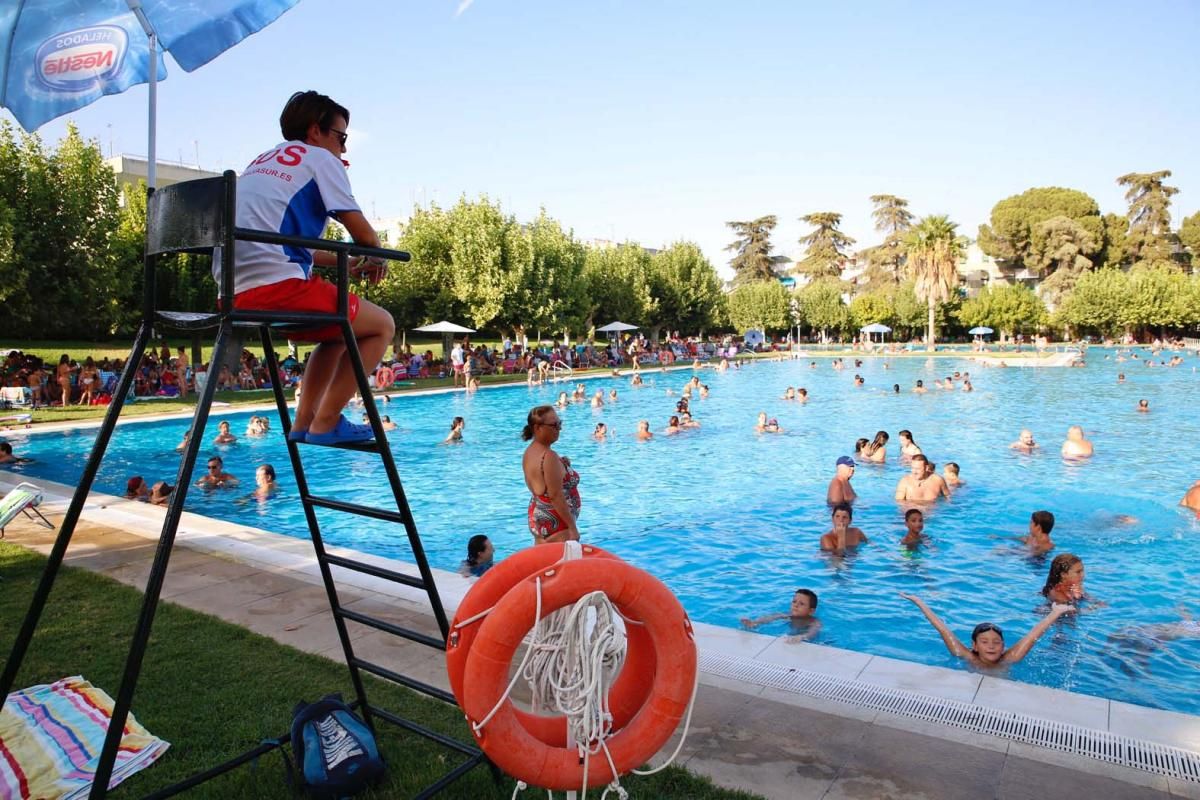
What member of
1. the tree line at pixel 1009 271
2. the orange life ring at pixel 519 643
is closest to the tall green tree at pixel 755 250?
the tree line at pixel 1009 271

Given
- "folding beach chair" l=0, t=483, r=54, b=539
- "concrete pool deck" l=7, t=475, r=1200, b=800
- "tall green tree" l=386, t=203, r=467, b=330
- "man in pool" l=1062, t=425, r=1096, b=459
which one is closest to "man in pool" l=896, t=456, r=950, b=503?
"man in pool" l=1062, t=425, r=1096, b=459

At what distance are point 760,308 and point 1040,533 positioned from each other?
59.9 meters

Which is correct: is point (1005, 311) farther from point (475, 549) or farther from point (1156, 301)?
point (475, 549)

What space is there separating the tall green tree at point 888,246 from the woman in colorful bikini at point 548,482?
86.2 m

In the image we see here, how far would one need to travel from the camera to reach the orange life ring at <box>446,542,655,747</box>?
2381mm

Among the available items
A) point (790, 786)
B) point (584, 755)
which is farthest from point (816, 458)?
point (584, 755)

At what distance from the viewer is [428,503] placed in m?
13.2

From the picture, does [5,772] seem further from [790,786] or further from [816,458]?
[816,458]

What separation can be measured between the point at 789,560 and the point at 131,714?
7650 millimetres

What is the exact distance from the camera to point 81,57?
5285 millimetres

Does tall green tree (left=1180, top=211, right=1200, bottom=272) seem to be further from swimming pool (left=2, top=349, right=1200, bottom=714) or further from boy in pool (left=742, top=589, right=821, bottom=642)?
boy in pool (left=742, top=589, right=821, bottom=642)

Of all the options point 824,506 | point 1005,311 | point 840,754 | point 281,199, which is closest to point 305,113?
point 281,199

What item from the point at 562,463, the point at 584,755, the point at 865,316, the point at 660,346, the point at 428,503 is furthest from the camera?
the point at 865,316

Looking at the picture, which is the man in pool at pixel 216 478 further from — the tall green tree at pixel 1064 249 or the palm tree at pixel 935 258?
the tall green tree at pixel 1064 249
